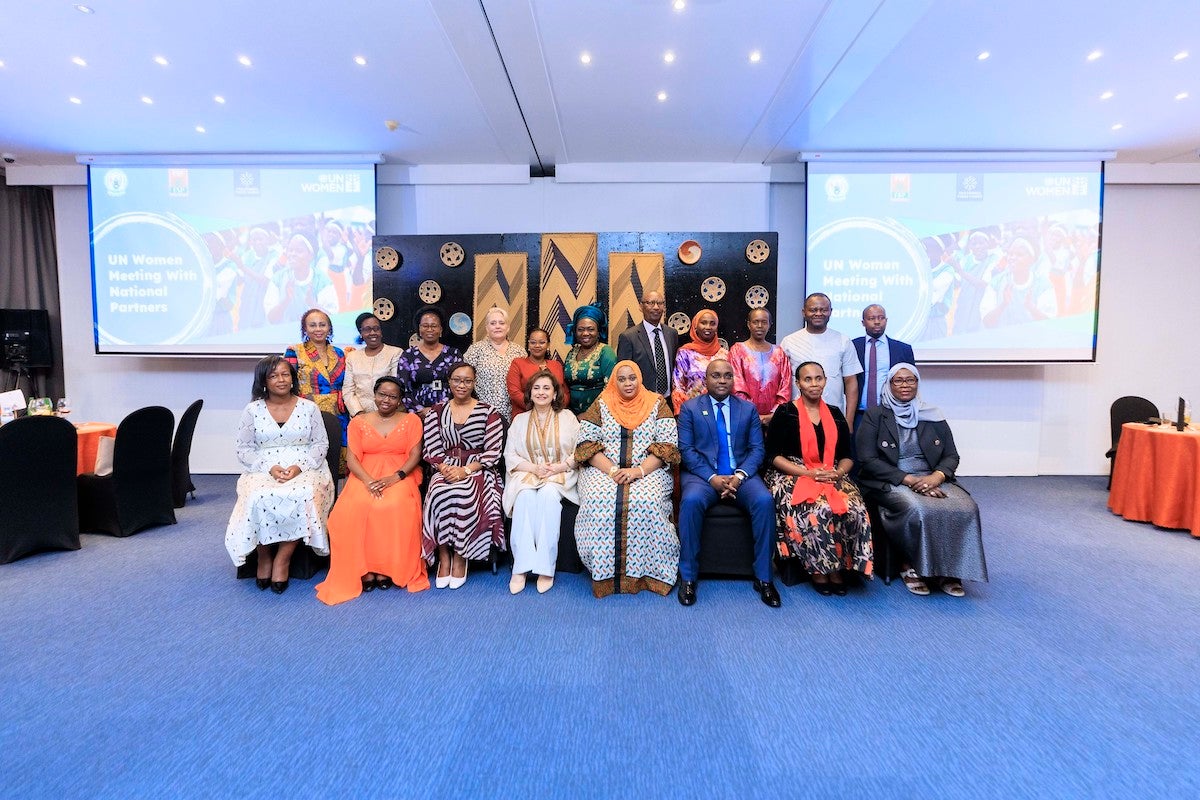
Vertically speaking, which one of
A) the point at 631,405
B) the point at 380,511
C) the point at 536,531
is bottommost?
the point at 536,531

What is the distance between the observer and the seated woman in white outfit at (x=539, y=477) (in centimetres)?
317

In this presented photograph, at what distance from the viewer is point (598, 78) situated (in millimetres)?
4113

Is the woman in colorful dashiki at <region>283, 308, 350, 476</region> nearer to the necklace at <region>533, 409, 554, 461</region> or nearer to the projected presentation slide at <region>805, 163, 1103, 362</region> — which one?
the necklace at <region>533, 409, 554, 461</region>

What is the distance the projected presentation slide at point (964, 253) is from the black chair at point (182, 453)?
5.74m

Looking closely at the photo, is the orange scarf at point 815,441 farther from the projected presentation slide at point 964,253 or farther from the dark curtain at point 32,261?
the dark curtain at point 32,261

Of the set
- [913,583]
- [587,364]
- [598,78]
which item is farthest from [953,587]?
[598,78]

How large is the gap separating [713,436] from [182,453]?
4375mm

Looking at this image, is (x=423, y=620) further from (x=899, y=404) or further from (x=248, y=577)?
(x=899, y=404)

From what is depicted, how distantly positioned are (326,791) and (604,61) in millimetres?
4225

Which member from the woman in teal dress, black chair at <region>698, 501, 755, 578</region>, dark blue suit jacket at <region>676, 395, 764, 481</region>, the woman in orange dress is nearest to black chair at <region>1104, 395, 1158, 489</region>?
dark blue suit jacket at <region>676, 395, 764, 481</region>

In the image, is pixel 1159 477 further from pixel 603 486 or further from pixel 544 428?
pixel 544 428

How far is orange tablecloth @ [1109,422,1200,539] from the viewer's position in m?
4.06

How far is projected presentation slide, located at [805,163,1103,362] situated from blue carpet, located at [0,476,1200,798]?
3083mm

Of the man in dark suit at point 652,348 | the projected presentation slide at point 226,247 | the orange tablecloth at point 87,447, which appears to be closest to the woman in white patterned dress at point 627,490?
the man in dark suit at point 652,348
